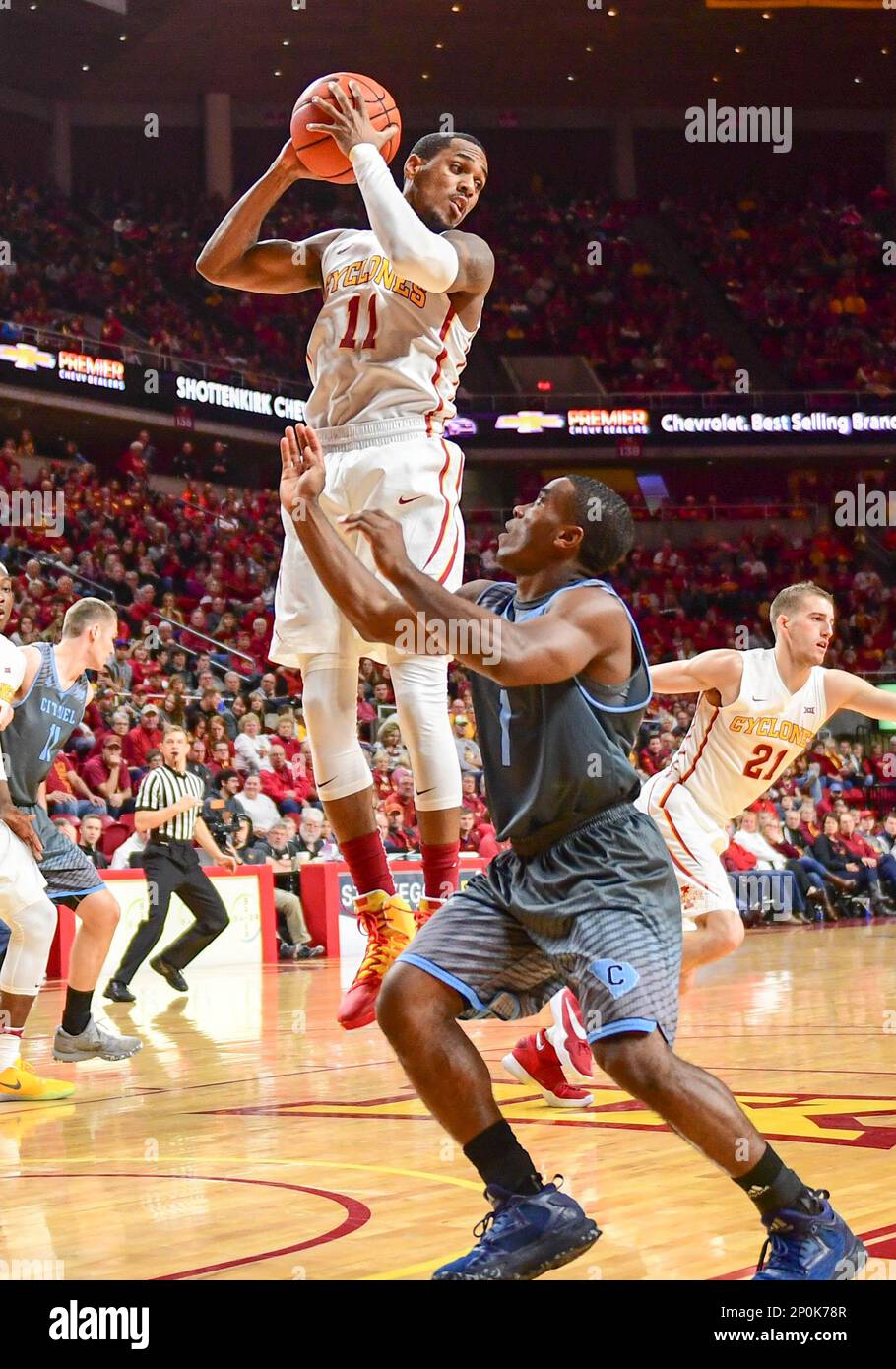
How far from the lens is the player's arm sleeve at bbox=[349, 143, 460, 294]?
189 inches

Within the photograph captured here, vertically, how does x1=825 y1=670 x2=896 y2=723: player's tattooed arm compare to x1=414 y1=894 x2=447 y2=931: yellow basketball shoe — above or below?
above

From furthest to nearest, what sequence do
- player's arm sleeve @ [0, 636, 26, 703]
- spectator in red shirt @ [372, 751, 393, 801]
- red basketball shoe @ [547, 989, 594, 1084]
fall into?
spectator in red shirt @ [372, 751, 393, 801] < player's arm sleeve @ [0, 636, 26, 703] < red basketball shoe @ [547, 989, 594, 1084]

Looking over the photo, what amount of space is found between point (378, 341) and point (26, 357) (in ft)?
63.6

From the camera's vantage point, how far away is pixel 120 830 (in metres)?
14.0

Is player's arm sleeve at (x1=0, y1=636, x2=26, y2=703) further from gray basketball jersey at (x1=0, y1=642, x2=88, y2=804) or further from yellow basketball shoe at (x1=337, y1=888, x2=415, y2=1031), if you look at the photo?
yellow basketball shoe at (x1=337, y1=888, x2=415, y2=1031)

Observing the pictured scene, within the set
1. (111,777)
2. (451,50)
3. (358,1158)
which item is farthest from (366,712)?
(451,50)

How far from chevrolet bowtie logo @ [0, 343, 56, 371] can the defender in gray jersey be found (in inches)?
812

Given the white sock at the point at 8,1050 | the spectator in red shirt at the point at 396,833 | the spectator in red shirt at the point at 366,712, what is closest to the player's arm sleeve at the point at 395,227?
Result: the white sock at the point at 8,1050

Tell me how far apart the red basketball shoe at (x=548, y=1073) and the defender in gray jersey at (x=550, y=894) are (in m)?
2.23

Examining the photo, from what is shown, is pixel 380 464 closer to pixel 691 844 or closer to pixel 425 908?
pixel 425 908

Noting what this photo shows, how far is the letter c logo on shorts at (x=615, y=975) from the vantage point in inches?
143

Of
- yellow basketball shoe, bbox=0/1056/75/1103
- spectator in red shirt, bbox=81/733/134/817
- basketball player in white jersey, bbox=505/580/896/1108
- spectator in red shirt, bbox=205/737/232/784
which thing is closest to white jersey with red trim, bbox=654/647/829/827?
basketball player in white jersey, bbox=505/580/896/1108
